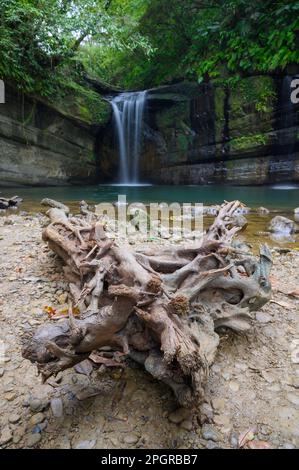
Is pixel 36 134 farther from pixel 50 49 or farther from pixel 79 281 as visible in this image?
A: pixel 79 281

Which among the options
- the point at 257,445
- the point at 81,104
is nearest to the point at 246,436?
the point at 257,445

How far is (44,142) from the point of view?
1172 centimetres

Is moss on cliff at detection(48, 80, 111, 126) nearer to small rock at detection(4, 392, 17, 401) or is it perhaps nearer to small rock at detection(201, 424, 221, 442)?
small rock at detection(4, 392, 17, 401)

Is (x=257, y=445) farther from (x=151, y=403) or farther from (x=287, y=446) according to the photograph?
(x=151, y=403)

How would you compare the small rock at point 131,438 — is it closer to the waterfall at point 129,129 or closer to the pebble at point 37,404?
the pebble at point 37,404

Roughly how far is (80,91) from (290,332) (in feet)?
42.3

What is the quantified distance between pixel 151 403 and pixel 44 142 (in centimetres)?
1207

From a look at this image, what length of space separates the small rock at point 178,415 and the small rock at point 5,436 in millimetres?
650

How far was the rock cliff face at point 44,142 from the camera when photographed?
10.5 m

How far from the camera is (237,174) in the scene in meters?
12.4

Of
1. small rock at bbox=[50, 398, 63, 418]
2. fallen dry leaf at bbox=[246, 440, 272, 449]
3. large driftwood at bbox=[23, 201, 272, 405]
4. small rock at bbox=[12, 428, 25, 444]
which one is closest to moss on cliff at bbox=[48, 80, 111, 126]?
large driftwood at bbox=[23, 201, 272, 405]

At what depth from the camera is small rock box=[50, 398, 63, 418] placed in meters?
1.27

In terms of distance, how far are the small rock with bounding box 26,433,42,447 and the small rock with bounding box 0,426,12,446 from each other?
0.24 ft

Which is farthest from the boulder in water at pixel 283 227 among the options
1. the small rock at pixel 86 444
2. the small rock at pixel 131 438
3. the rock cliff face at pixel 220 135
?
the rock cliff face at pixel 220 135
